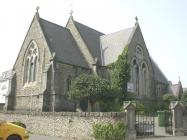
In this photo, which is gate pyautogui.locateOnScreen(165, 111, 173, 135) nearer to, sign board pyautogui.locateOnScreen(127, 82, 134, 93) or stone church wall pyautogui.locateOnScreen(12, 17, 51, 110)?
sign board pyautogui.locateOnScreen(127, 82, 134, 93)

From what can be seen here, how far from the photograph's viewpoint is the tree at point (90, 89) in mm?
26328

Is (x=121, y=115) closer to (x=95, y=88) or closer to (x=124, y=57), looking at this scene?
(x=95, y=88)

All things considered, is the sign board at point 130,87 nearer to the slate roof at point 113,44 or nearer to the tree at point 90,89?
the slate roof at point 113,44

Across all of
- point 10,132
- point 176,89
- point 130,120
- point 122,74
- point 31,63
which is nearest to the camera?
point 10,132

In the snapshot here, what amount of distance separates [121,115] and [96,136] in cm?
195

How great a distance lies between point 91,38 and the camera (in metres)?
38.5

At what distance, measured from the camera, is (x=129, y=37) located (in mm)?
37062

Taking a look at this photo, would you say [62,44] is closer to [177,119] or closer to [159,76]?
[177,119]

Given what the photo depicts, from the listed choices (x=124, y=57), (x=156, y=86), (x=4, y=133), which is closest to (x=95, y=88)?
(x=124, y=57)

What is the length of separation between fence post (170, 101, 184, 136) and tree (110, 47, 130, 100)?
434 inches

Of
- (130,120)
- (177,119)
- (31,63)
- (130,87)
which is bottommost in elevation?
(177,119)

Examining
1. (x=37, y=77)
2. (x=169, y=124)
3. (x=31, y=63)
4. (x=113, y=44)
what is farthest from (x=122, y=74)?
(x=169, y=124)

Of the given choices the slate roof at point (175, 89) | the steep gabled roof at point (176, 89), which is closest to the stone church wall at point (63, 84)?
the steep gabled roof at point (176, 89)

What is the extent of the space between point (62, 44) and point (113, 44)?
7860 millimetres
